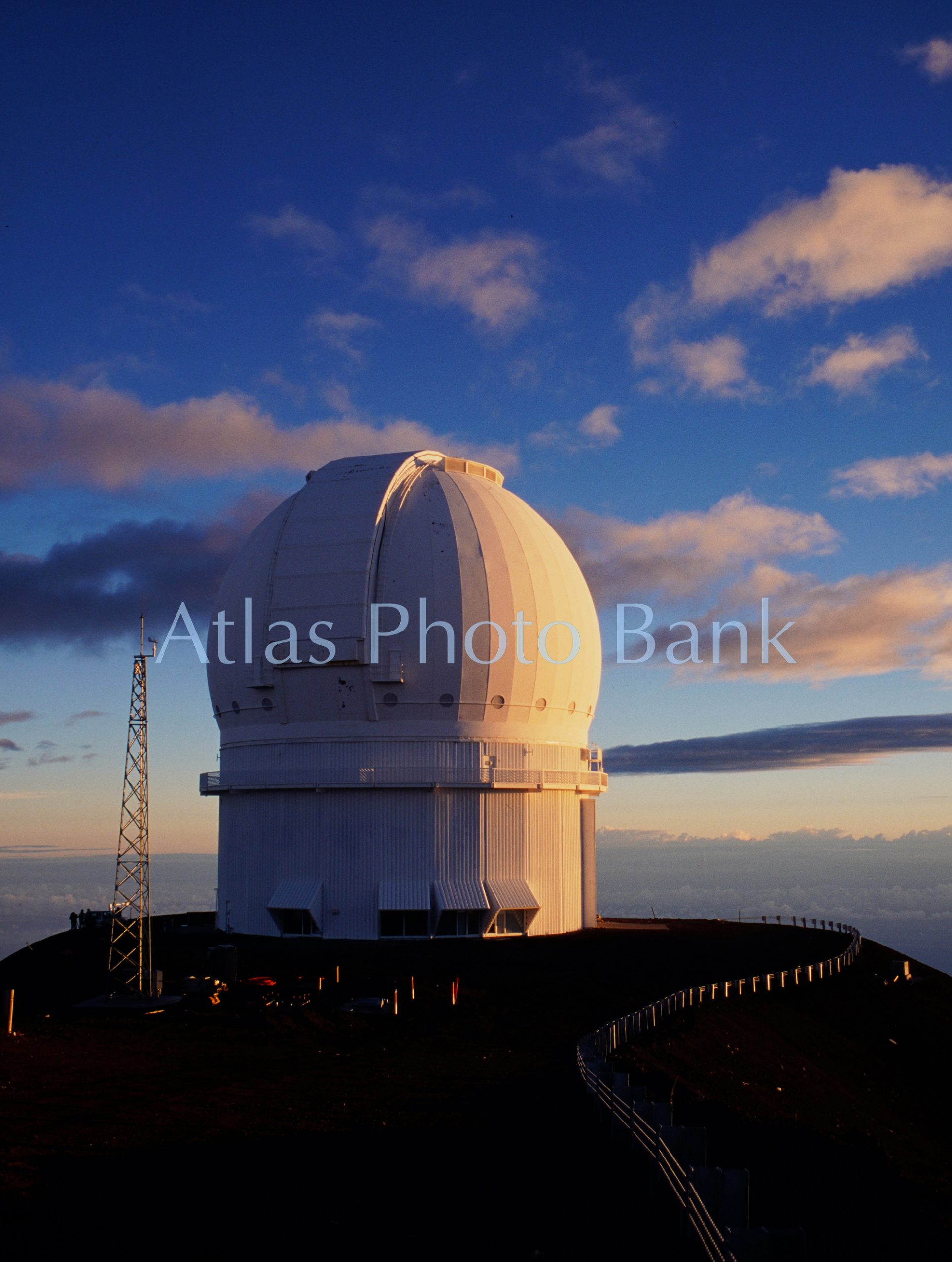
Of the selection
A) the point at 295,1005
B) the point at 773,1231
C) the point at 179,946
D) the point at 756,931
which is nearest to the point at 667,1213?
the point at 773,1231

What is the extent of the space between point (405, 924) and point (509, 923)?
3.39 metres

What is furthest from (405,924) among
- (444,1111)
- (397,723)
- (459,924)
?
(444,1111)

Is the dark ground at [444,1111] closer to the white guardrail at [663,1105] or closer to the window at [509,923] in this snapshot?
the white guardrail at [663,1105]

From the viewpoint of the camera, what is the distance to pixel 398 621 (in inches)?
1342

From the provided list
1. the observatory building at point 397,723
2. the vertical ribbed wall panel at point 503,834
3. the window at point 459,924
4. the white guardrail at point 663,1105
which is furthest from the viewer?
the vertical ribbed wall panel at point 503,834

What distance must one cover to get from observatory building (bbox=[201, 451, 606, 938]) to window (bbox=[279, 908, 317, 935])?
6 centimetres

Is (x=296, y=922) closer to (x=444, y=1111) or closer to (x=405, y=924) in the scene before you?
(x=405, y=924)

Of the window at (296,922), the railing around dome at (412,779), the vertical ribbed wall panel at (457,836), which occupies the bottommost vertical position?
the window at (296,922)

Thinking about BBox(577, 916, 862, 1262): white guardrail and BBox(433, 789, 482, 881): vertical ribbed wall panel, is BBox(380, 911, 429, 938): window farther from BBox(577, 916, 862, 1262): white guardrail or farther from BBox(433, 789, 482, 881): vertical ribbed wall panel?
BBox(577, 916, 862, 1262): white guardrail

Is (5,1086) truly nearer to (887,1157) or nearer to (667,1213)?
(667,1213)

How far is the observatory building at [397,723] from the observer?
3381 cm

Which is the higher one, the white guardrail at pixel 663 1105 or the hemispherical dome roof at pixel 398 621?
the hemispherical dome roof at pixel 398 621

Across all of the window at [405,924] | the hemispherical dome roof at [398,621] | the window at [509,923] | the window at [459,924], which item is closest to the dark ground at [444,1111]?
the window at [405,924]

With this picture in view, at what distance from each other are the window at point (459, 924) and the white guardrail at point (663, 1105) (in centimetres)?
924
